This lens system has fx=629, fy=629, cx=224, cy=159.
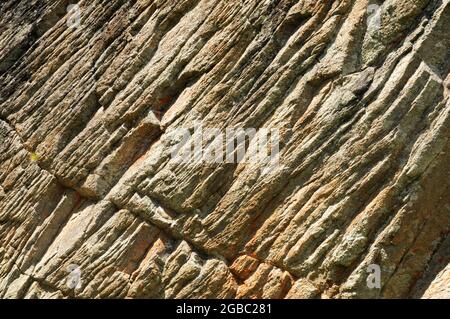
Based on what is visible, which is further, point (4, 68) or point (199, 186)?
point (4, 68)

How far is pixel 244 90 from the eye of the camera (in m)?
17.4

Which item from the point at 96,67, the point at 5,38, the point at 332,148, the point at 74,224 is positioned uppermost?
the point at 5,38

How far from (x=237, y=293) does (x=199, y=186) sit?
3.03 m

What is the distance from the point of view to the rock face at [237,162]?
16.2m

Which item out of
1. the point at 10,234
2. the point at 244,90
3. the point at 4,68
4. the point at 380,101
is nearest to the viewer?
the point at 380,101

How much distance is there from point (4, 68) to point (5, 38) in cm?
106

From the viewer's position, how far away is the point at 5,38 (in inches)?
813

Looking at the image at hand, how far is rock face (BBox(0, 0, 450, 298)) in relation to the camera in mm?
16203

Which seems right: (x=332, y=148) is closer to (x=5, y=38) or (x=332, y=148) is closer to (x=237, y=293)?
(x=237, y=293)

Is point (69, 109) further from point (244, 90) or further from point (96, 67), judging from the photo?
point (244, 90)

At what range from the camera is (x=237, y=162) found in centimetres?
1709

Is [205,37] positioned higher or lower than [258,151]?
higher

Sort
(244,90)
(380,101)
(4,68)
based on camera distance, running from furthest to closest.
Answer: (4,68)
(244,90)
(380,101)

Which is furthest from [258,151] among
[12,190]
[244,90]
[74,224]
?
[12,190]
